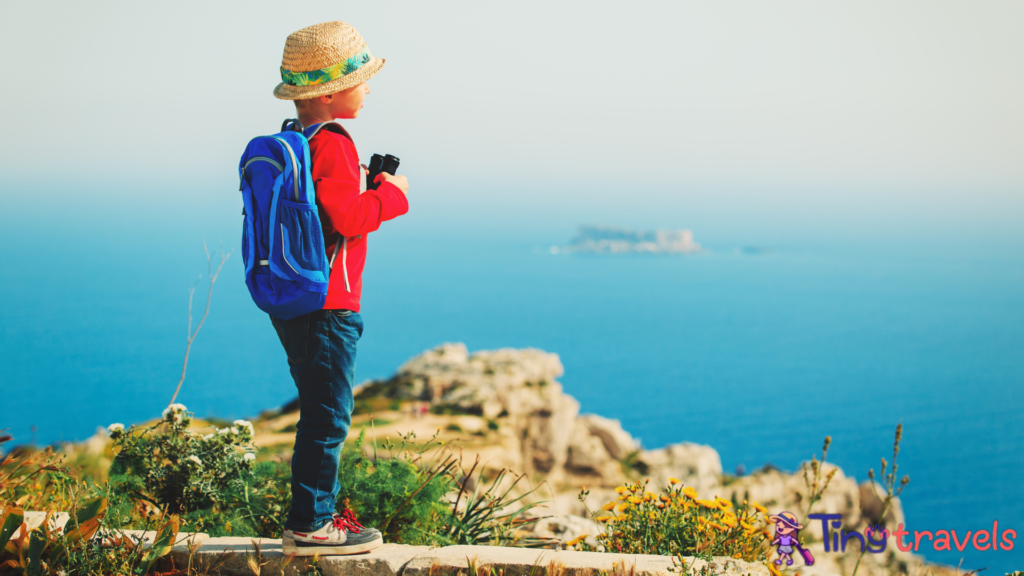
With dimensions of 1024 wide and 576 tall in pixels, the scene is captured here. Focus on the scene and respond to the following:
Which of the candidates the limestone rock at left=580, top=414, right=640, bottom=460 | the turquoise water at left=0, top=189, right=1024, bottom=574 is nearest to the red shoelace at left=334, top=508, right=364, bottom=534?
the limestone rock at left=580, top=414, right=640, bottom=460

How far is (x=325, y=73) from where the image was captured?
271cm

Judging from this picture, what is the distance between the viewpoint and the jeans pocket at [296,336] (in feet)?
8.75

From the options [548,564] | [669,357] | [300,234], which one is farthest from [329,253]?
[669,357]

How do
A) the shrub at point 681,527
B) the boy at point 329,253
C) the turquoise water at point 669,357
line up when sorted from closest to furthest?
the boy at point 329,253
the shrub at point 681,527
the turquoise water at point 669,357

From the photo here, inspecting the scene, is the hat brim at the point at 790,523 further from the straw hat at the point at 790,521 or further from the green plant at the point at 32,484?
the green plant at the point at 32,484

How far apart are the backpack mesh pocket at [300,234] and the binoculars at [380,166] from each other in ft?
1.15

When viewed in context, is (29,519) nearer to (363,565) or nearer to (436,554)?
(363,565)

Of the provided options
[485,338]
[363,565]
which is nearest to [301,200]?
[363,565]

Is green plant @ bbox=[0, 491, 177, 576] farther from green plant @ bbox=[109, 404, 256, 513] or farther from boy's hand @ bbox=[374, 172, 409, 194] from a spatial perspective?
boy's hand @ bbox=[374, 172, 409, 194]

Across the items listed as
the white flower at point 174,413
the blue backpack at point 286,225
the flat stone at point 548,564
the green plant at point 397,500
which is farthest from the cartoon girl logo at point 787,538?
the white flower at point 174,413

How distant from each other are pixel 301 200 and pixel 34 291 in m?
187

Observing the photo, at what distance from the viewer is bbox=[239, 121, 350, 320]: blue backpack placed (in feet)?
8.32

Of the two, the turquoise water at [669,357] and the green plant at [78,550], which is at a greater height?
the turquoise water at [669,357]

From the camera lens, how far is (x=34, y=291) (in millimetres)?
152875
